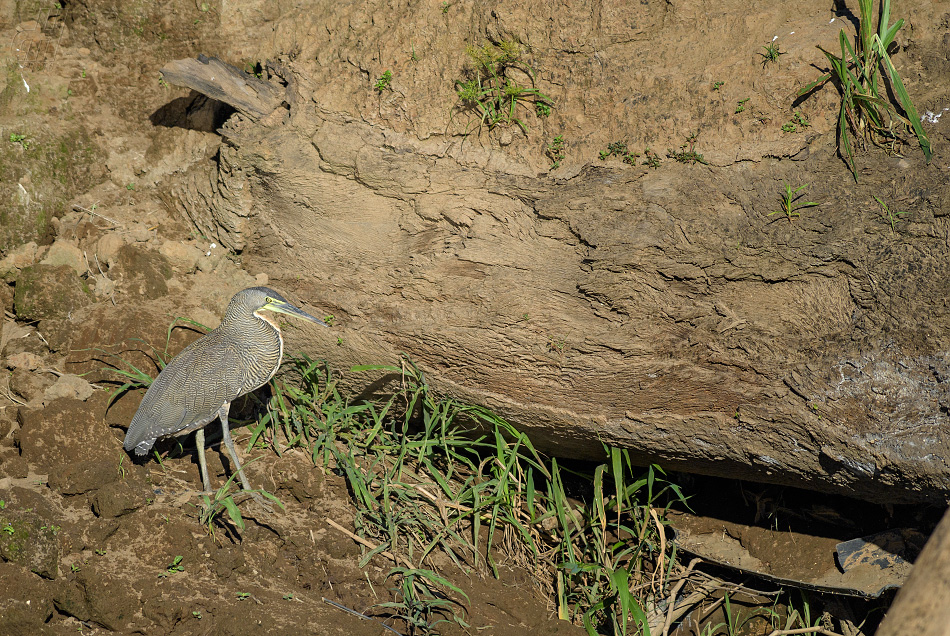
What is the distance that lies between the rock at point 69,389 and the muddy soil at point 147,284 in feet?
0.04

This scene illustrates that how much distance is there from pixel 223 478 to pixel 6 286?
1665 millimetres

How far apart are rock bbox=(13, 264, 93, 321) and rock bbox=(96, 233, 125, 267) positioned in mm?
171

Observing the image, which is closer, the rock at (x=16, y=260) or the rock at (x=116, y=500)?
the rock at (x=116, y=500)

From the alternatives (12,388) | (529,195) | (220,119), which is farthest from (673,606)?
(220,119)

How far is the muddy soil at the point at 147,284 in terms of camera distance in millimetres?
2965

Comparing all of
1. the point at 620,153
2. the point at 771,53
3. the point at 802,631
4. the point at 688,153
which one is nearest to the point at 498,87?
the point at 620,153

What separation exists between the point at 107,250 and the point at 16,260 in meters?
0.48

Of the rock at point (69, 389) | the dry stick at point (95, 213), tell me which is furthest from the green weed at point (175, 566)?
the dry stick at point (95, 213)

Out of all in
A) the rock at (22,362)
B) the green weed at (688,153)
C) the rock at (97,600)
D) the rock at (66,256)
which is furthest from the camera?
the rock at (66,256)

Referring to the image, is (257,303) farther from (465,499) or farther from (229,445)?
(465,499)

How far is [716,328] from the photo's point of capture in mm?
3354

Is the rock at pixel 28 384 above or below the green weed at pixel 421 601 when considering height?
above

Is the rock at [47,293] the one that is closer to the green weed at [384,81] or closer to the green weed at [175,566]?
the green weed at [175,566]

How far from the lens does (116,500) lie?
10.1ft
